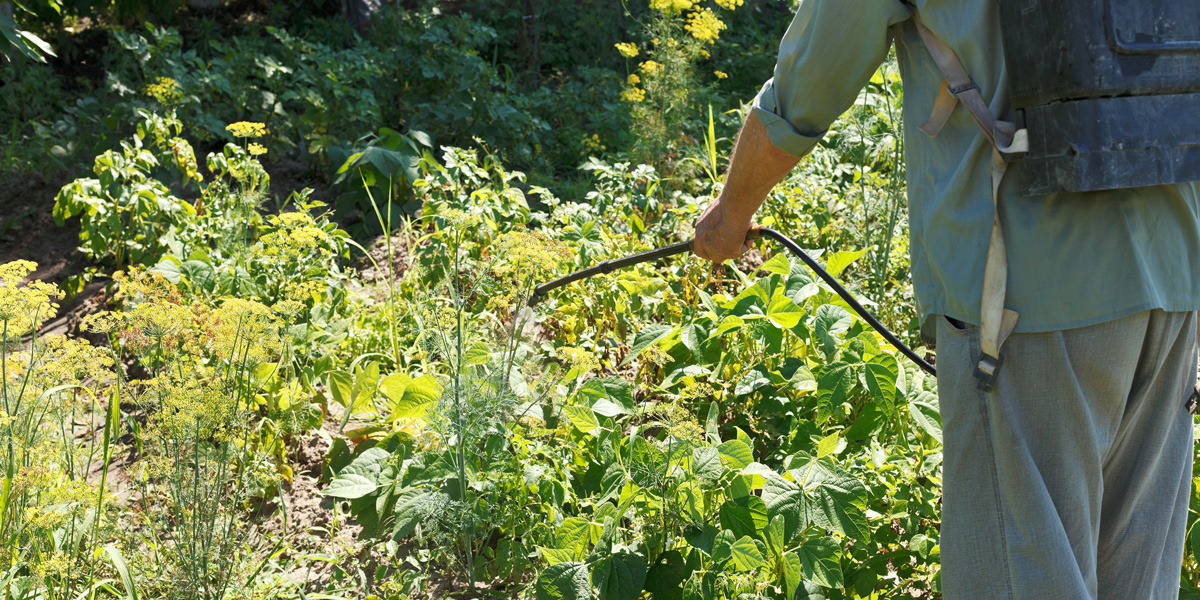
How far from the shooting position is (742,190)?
1.84 metres

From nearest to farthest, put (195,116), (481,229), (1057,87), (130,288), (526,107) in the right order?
(1057,87), (130,288), (481,229), (195,116), (526,107)

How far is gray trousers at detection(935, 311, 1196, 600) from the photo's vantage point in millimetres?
1438

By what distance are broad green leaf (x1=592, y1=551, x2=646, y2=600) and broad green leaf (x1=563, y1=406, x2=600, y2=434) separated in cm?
36

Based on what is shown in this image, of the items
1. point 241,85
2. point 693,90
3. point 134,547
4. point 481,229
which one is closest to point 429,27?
point 241,85

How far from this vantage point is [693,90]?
18.0 ft

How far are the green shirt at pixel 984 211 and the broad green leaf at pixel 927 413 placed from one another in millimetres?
935

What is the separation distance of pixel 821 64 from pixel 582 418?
1169mm

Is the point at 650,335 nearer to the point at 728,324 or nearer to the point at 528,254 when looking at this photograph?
the point at 728,324

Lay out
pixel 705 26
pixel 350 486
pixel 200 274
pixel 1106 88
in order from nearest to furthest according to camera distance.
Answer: pixel 1106 88 → pixel 350 486 → pixel 200 274 → pixel 705 26

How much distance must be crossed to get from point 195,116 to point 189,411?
3504mm

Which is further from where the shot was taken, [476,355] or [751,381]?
[751,381]

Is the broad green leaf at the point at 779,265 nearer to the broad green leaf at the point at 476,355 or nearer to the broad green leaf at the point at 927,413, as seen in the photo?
the broad green leaf at the point at 927,413

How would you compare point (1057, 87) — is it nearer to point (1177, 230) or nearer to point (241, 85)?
point (1177, 230)

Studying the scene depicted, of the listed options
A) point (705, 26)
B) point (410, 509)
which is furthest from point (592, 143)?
point (410, 509)
